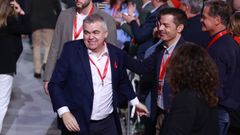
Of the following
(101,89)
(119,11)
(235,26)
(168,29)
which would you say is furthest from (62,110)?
(119,11)

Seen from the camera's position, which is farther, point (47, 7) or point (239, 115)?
point (47, 7)

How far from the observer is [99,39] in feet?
15.6

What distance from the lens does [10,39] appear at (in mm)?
6445

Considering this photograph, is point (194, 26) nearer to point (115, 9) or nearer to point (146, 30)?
point (146, 30)

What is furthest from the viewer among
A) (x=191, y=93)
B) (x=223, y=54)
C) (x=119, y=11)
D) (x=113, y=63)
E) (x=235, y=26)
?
(x=119, y=11)


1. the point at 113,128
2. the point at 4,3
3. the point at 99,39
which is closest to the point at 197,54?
the point at 99,39

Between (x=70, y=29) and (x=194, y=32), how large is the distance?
51.4 inches

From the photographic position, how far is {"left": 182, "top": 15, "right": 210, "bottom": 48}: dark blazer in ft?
19.1

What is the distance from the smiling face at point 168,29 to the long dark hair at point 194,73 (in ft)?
3.88

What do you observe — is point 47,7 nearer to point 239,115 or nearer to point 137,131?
point 137,131

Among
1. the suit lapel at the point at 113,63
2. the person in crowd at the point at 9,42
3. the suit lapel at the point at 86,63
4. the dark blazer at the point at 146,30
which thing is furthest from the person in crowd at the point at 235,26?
the person in crowd at the point at 9,42

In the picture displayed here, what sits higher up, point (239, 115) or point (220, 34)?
point (220, 34)

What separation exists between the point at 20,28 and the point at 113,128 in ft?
6.39

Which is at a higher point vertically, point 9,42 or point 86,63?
point 86,63
